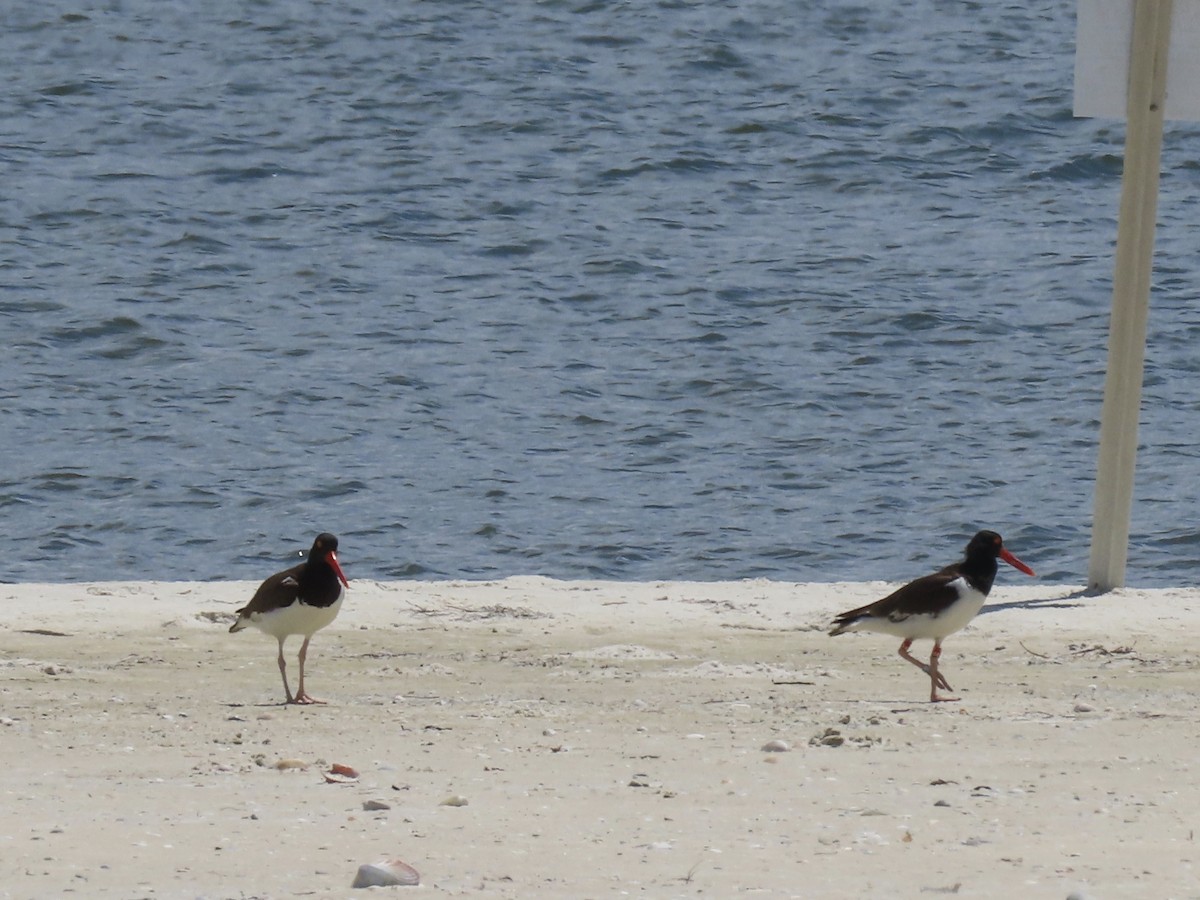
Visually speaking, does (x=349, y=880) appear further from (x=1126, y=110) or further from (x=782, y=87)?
(x=782, y=87)

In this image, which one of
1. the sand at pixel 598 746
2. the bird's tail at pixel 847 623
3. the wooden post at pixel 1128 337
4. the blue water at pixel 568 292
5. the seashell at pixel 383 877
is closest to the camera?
the seashell at pixel 383 877

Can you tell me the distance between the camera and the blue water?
51.4ft

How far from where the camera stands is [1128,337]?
11000mm

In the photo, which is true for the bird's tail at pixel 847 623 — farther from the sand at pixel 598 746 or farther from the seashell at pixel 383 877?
the seashell at pixel 383 877

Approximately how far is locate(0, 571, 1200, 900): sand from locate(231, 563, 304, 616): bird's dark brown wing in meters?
0.42

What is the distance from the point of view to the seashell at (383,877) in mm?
5742

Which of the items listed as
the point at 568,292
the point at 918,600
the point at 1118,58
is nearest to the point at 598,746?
the point at 918,600

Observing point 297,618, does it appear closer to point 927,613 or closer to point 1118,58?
point 927,613

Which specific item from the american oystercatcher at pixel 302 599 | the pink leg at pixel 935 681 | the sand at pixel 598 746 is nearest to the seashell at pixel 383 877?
the sand at pixel 598 746

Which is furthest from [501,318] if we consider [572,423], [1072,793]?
[1072,793]

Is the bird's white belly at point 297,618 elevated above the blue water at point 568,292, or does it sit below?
above

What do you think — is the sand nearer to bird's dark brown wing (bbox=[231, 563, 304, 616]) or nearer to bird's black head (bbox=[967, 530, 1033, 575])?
bird's dark brown wing (bbox=[231, 563, 304, 616])

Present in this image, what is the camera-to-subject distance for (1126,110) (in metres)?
11.0

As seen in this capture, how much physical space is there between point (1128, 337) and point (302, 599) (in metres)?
4.94
